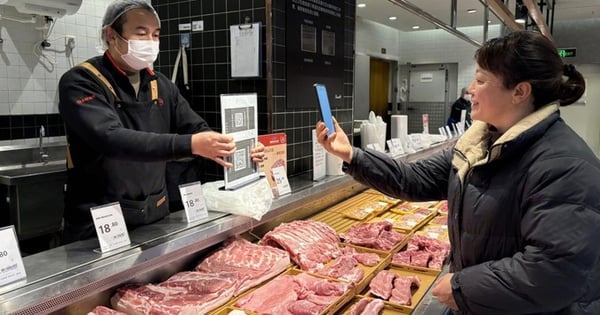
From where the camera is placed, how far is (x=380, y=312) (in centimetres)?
203

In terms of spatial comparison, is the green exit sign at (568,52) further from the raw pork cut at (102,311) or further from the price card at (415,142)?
the raw pork cut at (102,311)

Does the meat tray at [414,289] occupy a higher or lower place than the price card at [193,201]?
lower

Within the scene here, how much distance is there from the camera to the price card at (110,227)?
168cm

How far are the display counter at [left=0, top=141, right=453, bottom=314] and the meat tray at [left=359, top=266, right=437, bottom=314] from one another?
678 millimetres

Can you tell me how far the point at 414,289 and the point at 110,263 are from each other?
1.36 meters

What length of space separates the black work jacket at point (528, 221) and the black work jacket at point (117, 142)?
102 cm

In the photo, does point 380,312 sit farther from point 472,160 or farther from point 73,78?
point 73,78

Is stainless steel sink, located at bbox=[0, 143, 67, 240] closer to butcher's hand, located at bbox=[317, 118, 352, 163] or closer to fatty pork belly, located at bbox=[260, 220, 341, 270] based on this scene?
fatty pork belly, located at bbox=[260, 220, 341, 270]

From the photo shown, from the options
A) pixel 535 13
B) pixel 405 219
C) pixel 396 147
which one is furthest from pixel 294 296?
pixel 535 13

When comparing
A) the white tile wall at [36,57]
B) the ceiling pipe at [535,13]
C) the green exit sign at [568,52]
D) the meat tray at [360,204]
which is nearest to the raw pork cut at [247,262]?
the meat tray at [360,204]

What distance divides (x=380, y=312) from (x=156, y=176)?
3.84 ft

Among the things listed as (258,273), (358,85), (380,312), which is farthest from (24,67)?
(358,85)

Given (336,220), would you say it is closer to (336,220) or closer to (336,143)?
(336,220)

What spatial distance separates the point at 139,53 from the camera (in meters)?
2.09
